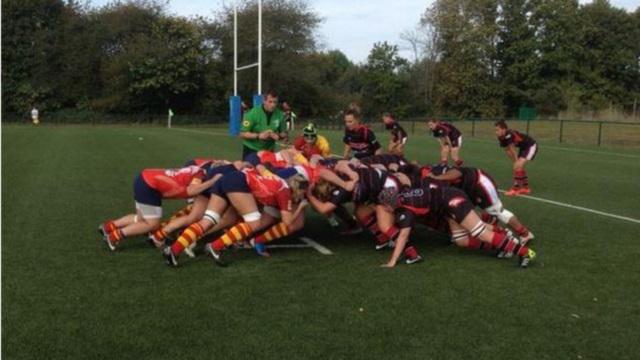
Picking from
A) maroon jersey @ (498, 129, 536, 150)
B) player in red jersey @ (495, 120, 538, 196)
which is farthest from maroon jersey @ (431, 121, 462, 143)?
maroon jersey @ (498, 129, 536, 150)

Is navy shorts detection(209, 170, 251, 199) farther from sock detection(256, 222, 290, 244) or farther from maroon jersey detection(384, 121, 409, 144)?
maroon jersey detection(384, 121, 409, 144)

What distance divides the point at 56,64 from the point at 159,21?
34.0ft

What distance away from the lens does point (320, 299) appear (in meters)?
5.68

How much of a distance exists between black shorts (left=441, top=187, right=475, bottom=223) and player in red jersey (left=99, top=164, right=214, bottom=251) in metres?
2.52

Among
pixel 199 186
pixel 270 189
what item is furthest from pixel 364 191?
pixel 199 186

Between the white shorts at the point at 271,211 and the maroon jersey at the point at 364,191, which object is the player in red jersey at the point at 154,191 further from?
the maroon jersey at the point at 364,191

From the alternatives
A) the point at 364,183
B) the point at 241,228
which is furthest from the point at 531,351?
the point at 241,228

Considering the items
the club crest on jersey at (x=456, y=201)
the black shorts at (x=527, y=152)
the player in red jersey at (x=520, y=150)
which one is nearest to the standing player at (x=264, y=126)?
the club crest on jersey at (x=456, y=201)

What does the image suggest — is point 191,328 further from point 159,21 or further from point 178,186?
point 159,21

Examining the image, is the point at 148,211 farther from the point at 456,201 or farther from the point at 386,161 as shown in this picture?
the point at 456,201

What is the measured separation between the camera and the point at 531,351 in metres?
4.52

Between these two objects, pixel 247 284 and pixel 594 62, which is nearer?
pixel 247 284

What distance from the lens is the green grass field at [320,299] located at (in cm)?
457

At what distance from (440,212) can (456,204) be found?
0.92ft
